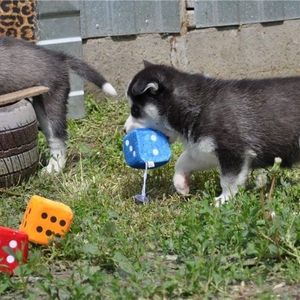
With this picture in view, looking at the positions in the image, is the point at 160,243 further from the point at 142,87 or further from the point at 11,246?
the point at 142,87

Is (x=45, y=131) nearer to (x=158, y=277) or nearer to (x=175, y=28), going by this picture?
(x=175, y=28)

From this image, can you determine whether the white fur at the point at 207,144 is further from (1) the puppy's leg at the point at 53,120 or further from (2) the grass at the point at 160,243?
(1) the puppy's leg at the point at 53,120

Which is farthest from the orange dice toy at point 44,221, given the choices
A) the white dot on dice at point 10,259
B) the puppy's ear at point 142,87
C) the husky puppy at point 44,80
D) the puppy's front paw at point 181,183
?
the husky puppy at point 44,80

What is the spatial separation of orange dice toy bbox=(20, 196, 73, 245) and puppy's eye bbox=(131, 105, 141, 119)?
129 centimetres

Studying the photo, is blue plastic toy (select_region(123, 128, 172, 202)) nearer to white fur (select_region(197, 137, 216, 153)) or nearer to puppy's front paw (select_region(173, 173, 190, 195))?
puppy's front paw (select_region(173, 173, 190, 195))

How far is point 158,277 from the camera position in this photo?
176 inches

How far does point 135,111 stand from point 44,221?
1408 mm

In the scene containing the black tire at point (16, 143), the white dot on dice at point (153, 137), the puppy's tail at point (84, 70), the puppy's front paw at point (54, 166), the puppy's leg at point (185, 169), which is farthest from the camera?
the puppy's tail at point (84, 70)

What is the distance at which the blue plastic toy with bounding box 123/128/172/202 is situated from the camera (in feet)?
20.1

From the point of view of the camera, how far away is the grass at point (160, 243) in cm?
425

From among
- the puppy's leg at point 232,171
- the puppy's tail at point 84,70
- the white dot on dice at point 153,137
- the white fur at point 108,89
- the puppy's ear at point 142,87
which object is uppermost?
the puppy's ear at point 142,87

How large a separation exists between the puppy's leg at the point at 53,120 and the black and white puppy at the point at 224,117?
1.31 metres

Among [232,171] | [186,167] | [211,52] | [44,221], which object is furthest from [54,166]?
[211,52]

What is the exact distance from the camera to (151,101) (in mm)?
6148
